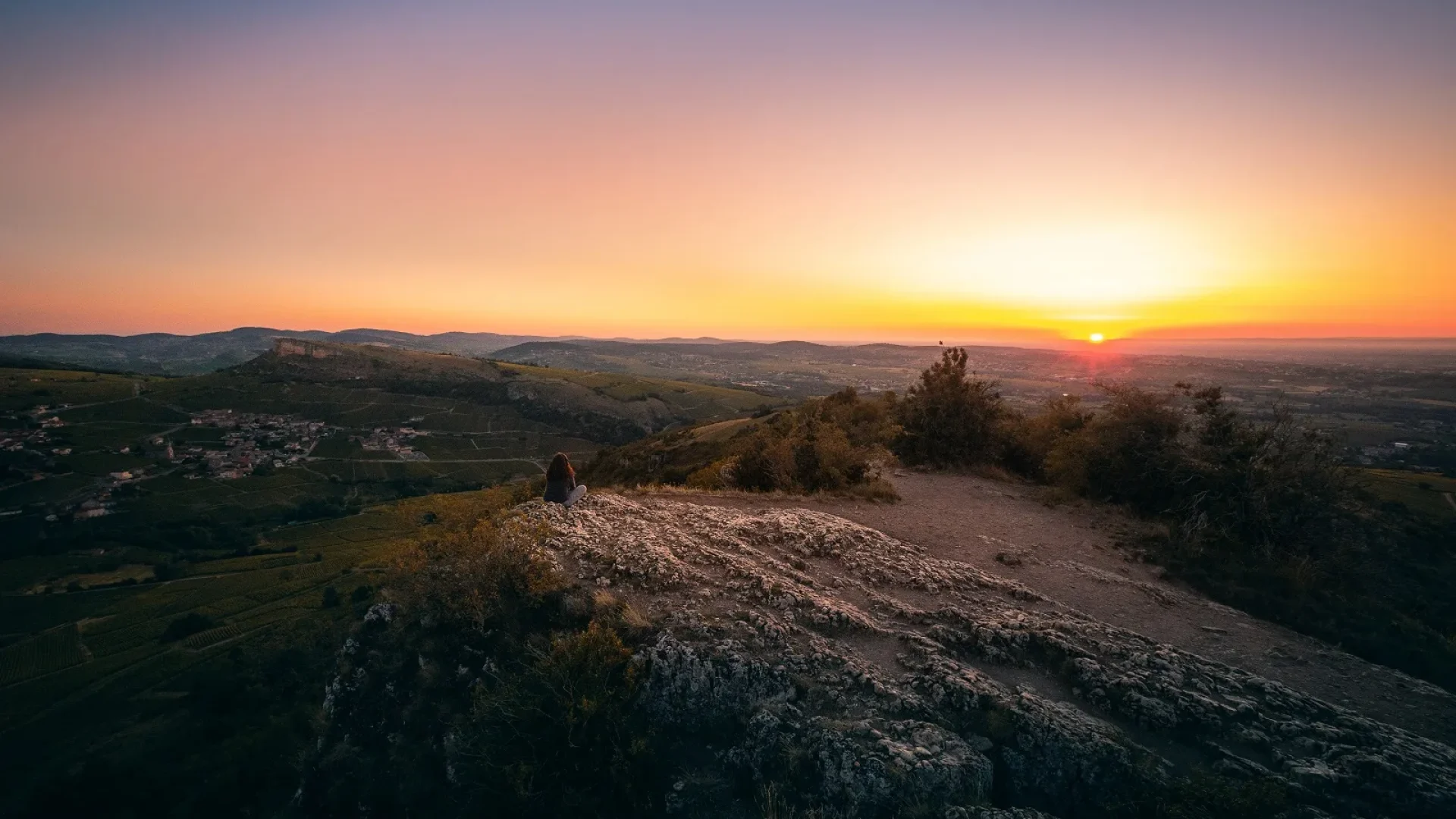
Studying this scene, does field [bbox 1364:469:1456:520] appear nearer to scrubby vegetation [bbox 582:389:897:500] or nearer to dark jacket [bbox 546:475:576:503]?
Result: scrubby vegetation [bbox 582:389:897:500]

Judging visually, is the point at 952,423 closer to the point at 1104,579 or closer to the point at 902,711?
the point at 1104,579

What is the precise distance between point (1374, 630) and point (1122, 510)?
19.4 feet

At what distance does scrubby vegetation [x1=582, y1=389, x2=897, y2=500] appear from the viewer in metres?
17.2

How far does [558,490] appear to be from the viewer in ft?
47.2

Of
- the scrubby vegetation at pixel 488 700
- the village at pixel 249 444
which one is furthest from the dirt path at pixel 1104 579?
the village at pixel 249 444

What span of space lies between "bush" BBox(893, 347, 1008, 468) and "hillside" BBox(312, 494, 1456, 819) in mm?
10502

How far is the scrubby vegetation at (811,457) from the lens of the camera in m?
17.2

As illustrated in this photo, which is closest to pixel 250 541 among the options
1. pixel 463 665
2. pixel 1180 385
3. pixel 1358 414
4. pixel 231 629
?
pixel 231 629

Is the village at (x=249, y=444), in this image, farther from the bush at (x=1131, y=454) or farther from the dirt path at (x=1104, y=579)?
the bush at (x=1131, y=454)

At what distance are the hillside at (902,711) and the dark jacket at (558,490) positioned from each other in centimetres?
377

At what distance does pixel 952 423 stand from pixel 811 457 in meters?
6.77

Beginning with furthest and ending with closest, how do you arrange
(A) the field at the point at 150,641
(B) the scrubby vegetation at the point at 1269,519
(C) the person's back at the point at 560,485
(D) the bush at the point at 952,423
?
1. (A) the field at the point at 150,641
2. (D) the bush at the point at 952,423
3. (C) the person's back at the point at 560,485
4. (B) the scrubby vegetation at the point at 1269,519

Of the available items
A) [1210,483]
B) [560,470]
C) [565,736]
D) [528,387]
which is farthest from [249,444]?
[1210,483]

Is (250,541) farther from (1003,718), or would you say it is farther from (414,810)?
(1003,718)
